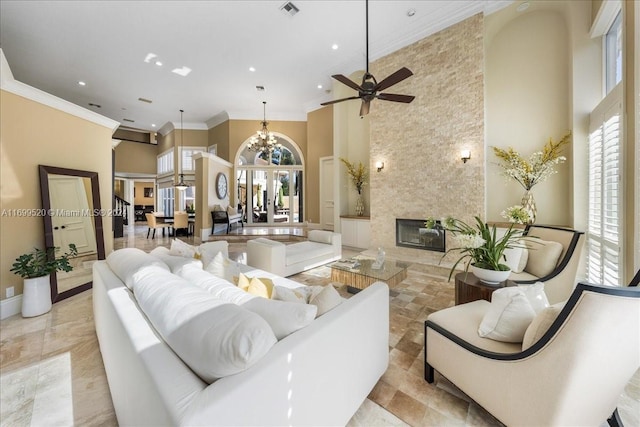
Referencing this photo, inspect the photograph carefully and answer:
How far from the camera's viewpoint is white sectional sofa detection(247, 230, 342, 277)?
3.45 meters

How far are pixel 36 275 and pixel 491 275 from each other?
15.5 feet

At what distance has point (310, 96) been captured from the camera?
7.16 m

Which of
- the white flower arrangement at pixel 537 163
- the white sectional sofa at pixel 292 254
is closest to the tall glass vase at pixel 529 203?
the white flower arrangement at pixel 537 163

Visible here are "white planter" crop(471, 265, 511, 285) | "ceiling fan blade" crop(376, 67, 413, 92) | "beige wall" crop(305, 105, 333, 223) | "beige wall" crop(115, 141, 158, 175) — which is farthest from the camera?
"beige wall" crop(115, 141, 158, 175)

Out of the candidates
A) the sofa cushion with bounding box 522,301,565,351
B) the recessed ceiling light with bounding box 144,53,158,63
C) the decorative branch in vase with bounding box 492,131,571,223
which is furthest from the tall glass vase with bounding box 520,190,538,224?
the recessed ceiling light with bounding box 144,53,158,63

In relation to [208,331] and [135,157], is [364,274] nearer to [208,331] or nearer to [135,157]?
[208,331]

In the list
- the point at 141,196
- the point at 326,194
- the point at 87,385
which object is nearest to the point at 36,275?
the point at 87,385

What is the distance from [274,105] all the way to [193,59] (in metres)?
2.87

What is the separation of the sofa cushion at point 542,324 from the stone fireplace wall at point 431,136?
349 cm

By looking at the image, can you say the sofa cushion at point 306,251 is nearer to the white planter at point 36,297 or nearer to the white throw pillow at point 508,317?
the white throw pillow at point 508,317

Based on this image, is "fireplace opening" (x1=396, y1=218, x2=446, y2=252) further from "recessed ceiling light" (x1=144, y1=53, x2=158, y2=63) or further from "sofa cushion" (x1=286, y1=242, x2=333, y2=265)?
"recessed ceiling light" (x1=144, y1=53, x2=158, y2=63)

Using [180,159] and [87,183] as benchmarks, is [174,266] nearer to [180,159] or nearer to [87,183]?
[87,183]

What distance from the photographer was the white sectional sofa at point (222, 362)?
2.45 ft

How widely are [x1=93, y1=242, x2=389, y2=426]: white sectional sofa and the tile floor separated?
0.23 meters
